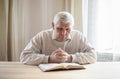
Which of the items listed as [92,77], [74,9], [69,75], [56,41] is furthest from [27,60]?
[74,9]

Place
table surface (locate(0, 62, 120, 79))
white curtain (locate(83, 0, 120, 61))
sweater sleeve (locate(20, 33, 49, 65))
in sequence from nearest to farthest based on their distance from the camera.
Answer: table surface (locate(0, 62, 120, 79)) < sweater sleeve (locate(20, 33, 49, 65)) < white curtain (locate(83, 0, 120, 61))

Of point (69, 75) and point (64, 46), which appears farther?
point (64, 46)

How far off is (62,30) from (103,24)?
727 millimetres

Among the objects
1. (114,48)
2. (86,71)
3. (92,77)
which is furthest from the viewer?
(114,48)

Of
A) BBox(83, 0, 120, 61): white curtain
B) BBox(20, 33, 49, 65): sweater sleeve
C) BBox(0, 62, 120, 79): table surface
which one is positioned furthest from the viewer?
BBox(83, 0, 120, 61): white curtain

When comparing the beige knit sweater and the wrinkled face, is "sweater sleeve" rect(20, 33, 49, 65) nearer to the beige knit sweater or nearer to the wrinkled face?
the beige knit sweater

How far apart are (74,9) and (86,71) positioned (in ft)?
3.26

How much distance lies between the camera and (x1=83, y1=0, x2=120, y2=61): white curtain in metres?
2.46

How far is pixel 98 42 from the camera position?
258 centimetres

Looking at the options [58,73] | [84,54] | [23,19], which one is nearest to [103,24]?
[84,54]

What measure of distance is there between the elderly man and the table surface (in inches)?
4.1

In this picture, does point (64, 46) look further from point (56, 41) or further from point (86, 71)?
point (86, 71)

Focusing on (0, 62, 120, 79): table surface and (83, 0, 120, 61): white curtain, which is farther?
(83, 0, 120, 61): white curtain

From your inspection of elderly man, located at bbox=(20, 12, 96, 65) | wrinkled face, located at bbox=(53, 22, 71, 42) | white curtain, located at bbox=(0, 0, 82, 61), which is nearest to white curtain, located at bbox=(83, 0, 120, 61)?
white curtain, located at bbox=(0, 0, 82, 61)
